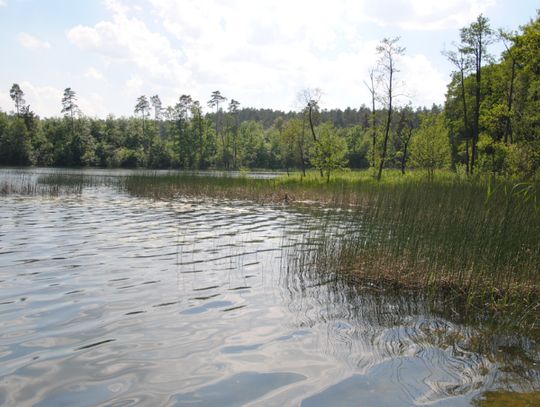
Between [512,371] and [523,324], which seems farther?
[523,324]

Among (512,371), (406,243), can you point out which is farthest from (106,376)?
(406,243)

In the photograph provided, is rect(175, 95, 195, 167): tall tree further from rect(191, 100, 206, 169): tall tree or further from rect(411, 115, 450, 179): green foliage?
rect(411, 115, 450, 179): green foliage

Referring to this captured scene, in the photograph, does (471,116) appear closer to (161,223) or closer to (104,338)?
(161,223)

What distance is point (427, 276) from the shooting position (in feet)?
20.8

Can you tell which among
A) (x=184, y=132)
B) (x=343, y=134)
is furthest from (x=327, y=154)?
(x=343, y=134)

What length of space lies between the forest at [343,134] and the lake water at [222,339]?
61.0 ft

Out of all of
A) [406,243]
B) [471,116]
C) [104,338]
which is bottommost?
[104,338]

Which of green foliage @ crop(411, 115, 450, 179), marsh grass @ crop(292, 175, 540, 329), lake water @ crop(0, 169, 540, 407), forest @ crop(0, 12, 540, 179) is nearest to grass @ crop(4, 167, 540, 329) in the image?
marsh grass @ crop(292, 175, 540, 329)

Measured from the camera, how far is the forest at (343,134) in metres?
27.3

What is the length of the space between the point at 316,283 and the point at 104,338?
3.52 m

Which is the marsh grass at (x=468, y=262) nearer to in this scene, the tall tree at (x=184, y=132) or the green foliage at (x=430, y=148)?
the green foliage at (x=430, y=148)

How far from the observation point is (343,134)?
366ft

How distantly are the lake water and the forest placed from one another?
61.0 ft

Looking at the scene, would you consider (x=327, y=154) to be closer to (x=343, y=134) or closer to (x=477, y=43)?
(x=477, y=43)
